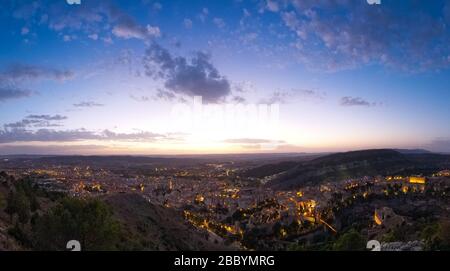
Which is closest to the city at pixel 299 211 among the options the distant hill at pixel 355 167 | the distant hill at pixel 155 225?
the distant hill at pixel 155 225

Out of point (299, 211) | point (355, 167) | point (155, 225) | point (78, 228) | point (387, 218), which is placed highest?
point (78, 228)

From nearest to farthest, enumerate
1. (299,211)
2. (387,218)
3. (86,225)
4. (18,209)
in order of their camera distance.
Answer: (86,225)
(18,209)
(387,218)
(299,211)

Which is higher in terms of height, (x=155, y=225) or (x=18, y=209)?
(x=18, y=209)

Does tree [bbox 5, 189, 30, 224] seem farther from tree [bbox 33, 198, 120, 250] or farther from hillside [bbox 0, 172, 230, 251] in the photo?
tree [bbox 33, 198, 120, 250]

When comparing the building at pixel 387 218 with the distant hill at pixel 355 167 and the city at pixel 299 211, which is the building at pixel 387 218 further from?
the distant hill at pixel 355 167

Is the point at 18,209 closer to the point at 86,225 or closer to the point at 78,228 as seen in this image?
the point at 78,228

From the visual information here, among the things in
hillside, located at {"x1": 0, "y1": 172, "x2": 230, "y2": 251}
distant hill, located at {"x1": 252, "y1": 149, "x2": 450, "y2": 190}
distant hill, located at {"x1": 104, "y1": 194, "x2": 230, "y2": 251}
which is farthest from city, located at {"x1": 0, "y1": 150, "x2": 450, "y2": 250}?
distant hill, located at {"x1": 252, "y1": 149, "x2": 450, "y2": 190}

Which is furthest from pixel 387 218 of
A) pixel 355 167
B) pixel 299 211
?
pixel 355 167
